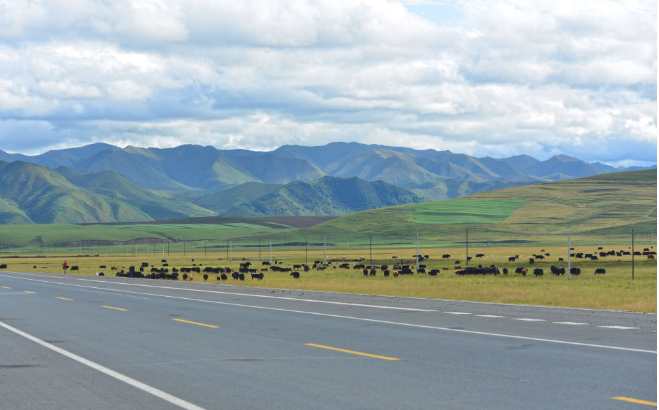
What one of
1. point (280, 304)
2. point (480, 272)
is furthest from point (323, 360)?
→ point (480, 272)

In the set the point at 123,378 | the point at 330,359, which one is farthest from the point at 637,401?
the point at 123,378

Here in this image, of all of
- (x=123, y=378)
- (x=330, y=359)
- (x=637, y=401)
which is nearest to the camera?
(x=637, y=401)

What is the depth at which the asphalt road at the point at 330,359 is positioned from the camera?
33.4 feet

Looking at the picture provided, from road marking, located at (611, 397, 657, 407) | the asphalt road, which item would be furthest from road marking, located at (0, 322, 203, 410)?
road marking, located at (611, 397, 657, 407)

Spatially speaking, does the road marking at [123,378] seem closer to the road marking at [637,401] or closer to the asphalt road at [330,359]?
the asphalt road at [330,359]

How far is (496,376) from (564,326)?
8105mm

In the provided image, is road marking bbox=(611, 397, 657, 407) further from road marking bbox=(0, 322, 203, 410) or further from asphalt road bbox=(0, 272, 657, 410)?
road marking bbox=(0, 322, 203, 410)

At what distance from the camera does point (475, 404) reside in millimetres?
9672

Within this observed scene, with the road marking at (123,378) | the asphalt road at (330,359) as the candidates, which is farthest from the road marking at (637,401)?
the road marking at (123,378)

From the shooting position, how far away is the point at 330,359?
539 inches

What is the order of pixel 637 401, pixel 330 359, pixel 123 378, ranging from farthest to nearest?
pixel 330 359
pixel 123 378
pixel 637 401

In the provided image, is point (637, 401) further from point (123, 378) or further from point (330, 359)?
point (123, 378)

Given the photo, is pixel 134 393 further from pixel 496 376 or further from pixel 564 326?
pixel 564 326

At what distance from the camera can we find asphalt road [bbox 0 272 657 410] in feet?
33.4
